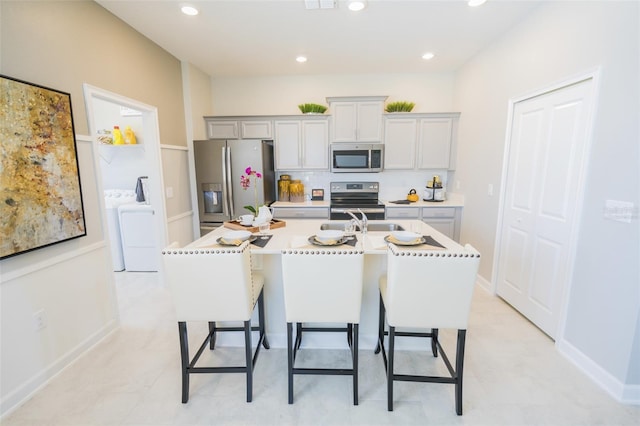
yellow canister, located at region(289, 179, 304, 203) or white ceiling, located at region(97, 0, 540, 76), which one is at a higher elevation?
white ceiling, located at region(97, 0, 540, 76)

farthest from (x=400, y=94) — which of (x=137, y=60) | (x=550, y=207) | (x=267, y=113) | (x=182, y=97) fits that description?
(x=137, y=60)

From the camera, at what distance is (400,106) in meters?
4.07

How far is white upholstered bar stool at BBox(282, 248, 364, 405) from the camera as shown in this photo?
156 cm

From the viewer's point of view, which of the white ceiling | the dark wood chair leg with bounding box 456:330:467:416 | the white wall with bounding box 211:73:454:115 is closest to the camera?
the dark wood chair leg with bounding box 456:330:467:416

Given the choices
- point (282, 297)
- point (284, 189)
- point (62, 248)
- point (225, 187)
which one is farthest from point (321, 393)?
point (284, 189)

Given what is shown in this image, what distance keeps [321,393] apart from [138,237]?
10.4 ft

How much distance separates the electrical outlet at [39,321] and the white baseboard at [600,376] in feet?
12.2

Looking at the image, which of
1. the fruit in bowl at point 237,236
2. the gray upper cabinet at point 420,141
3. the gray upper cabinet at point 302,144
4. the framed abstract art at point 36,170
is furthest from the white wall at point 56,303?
the gray upper cabinet at point 420,141

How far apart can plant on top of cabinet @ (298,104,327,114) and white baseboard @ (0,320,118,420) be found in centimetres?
339

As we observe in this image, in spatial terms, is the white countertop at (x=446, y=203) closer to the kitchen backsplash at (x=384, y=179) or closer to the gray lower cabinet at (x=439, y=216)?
the gray lower cabinet at (x=439, y=216)

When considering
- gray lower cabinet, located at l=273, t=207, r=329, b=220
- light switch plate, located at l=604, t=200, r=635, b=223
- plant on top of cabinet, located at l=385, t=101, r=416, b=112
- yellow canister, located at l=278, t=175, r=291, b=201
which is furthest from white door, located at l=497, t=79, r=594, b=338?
yellow canister, located at l=278, t=175, r=291, b=201

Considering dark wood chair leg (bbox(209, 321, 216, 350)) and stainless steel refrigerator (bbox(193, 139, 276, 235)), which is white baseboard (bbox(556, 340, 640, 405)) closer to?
dark wood chair leg (bbox(209, 321, 216, 350))

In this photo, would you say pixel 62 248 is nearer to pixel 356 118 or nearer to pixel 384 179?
pixel 356 118

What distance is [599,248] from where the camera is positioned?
185cm
